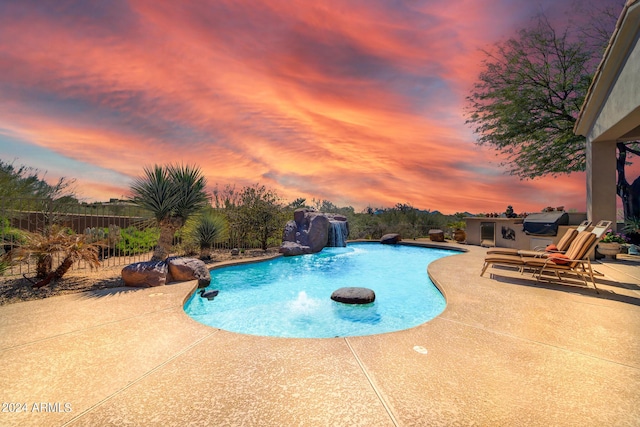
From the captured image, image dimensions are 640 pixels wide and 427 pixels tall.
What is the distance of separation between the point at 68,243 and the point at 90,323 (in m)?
3.06

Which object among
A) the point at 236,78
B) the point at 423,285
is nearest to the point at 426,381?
the point at 423,285

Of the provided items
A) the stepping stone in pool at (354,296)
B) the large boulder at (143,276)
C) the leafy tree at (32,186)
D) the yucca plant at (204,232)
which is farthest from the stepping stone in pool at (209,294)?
the leafy tree at (32,186)

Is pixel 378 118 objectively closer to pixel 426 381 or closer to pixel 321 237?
pixel 321 237

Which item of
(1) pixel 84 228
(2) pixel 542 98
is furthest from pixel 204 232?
(2) pixel 542 98

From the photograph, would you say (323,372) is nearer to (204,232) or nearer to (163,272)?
(163,272)

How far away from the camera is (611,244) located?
337 inches

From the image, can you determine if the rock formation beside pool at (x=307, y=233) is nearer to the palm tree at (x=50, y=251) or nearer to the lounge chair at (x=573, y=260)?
the palm tree at (x=50, y=251)

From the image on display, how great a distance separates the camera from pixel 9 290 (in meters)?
5.09

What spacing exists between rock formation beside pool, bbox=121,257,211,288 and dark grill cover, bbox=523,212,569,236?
1116 cm

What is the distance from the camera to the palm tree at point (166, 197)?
700 cm

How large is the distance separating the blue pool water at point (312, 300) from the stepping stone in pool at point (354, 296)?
11 centimetres

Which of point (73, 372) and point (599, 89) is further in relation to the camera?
point (599, 89)

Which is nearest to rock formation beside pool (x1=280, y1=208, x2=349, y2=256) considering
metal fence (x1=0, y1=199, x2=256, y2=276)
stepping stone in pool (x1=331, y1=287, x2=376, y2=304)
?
metal fence (x1=0, y1=199, x2=256, y2=276)

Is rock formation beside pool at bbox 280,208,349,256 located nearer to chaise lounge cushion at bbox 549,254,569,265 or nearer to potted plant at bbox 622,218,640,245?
chaise lounge cushion at bbox 549,254,569,265
